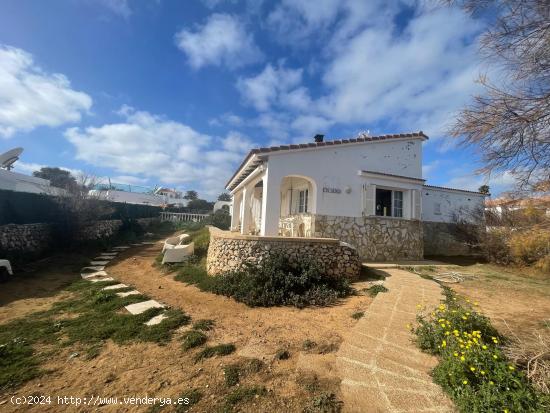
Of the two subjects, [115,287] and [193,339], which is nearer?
[193,339]

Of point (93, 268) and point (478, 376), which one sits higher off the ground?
point (478, 376)

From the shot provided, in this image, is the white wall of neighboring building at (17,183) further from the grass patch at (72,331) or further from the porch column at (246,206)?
the grass patch at (72,331)

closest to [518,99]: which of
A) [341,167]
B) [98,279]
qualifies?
[341,167]

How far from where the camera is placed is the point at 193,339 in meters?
4.52

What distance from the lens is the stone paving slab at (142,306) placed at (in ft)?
20.6

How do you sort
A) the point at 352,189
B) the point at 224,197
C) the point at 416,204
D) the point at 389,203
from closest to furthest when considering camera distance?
the point at 352,189
the point at 416,204
the point at 389,203
the point at 224,197

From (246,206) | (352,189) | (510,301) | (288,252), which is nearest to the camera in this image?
(510,301)

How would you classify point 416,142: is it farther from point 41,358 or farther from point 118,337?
point 41,358

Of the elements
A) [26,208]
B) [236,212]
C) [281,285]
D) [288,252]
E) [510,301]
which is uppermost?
[236,212]

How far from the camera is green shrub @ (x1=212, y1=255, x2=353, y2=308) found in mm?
6664

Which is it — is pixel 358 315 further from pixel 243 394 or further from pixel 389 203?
pixel 389 203

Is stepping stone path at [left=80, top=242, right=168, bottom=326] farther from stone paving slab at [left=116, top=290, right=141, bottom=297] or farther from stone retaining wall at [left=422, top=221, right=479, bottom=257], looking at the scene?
stone retaining wall at [left=422, top=221, right=479, bottom=257]

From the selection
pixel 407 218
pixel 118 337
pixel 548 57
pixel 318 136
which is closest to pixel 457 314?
pixel 548 57

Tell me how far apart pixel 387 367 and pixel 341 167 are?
8.28m
